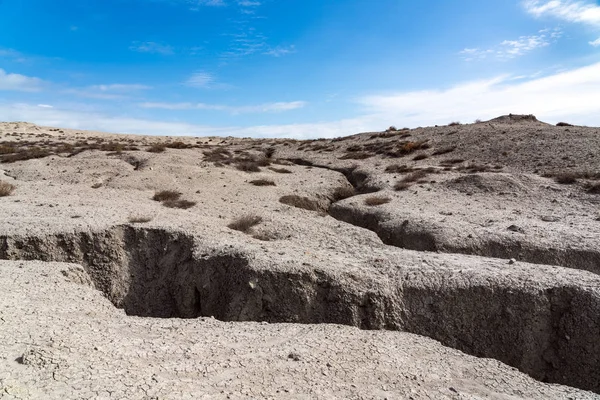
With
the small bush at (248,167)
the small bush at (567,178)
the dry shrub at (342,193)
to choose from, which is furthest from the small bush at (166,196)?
the small bush at (567,178)

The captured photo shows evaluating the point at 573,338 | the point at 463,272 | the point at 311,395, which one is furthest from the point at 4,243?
the point at 573,338

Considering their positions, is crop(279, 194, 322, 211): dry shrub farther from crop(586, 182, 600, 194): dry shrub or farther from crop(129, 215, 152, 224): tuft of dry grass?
crop(586, 182, 600, 194): dry shrub

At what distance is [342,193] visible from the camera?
64.7ft

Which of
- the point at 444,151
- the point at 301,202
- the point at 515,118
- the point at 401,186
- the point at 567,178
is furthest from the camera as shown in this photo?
the point at 515,118

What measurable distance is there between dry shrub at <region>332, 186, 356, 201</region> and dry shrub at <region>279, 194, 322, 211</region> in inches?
66.7

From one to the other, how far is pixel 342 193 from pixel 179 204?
314 inches

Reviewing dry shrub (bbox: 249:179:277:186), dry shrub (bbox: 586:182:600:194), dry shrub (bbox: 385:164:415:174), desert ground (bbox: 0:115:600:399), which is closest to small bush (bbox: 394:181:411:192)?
desert ground (bbox: 0:115:600:399)

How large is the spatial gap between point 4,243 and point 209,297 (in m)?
5.20

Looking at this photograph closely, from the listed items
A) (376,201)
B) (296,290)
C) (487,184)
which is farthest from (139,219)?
(487,184)

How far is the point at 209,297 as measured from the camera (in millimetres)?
9375

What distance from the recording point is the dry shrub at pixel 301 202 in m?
17.1

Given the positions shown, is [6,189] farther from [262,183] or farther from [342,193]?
[342,193]

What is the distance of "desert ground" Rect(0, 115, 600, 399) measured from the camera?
224 inches

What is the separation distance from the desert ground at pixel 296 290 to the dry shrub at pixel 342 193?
100 cm
